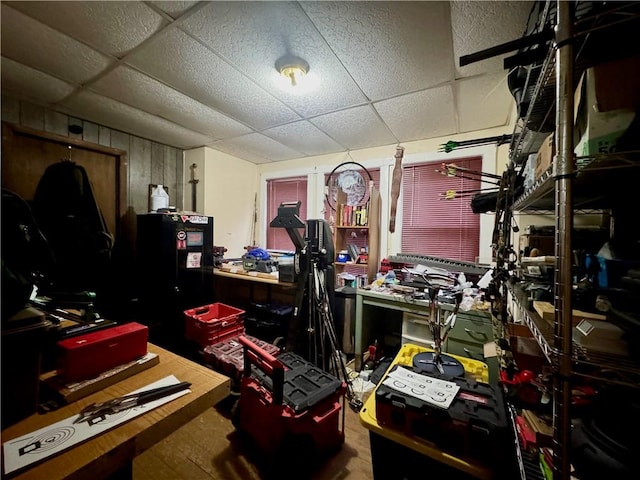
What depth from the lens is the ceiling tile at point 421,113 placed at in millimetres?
1910

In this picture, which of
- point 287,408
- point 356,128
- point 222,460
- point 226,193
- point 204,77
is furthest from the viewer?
point 226,193

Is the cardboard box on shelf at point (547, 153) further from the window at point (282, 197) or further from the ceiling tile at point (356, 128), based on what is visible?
the window at point (282, 197)

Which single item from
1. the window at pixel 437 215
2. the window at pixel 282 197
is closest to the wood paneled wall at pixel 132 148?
the window at pixel 282 197

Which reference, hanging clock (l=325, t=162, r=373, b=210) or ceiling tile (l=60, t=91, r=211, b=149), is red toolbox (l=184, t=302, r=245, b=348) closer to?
hanging clock (l=325, t=162, r=373, b=210)

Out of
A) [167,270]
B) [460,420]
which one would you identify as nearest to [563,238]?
[460,420]

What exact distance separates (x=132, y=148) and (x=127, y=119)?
459 mm

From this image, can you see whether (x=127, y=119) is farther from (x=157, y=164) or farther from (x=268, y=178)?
(x=268, y=178)

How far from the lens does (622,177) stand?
0.70 meters

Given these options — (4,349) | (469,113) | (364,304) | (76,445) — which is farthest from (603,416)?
(469,113)

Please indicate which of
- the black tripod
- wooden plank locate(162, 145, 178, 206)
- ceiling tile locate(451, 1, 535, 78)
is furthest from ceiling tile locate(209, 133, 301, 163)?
ceiling tile locate(451, 1, 535, 78)

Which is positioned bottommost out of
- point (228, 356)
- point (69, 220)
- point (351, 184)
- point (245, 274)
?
point (228, 356)

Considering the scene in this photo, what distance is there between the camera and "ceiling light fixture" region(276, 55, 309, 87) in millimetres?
1520

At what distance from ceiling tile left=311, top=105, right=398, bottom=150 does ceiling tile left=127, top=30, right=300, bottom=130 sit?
33cm

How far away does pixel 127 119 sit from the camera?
2.40 metres
